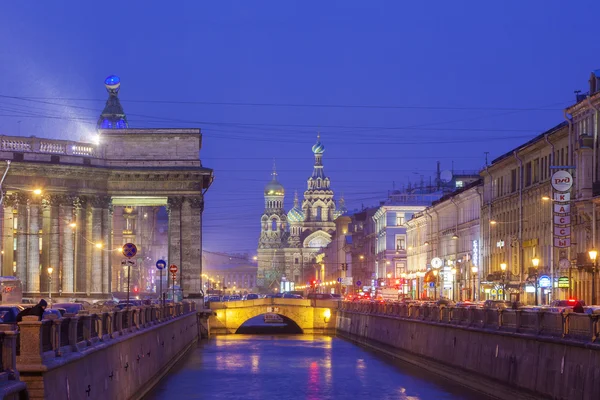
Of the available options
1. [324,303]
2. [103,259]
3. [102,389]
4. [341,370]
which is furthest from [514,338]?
[324,303]

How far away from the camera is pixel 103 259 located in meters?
92.1

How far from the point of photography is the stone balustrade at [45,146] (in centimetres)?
8925

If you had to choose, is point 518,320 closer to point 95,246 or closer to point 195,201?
point 195,201

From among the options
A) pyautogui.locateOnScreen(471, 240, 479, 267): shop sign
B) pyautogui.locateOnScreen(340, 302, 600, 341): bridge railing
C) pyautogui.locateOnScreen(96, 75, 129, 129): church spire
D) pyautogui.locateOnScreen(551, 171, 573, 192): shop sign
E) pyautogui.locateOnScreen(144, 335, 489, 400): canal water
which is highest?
pyautogui.locateOnScreen(96, 75, 129, 129): church spire

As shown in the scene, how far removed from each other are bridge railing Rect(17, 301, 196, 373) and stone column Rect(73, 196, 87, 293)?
43701 mm

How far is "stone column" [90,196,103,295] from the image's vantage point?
9125 centimetres

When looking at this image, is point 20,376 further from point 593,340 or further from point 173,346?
point 173,346

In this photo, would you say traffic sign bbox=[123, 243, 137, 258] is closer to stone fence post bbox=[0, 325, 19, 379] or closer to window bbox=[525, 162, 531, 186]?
stone fence post bbox=[0, 325, 19, 379]

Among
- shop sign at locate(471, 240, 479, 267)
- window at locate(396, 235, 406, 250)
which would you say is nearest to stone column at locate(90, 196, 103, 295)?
shop sign at locate(471, 240, 479, 267)

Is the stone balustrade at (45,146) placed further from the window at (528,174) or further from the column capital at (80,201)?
the window at (528,174)

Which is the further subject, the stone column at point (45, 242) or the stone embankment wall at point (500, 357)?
the stone column at point (45, 242)

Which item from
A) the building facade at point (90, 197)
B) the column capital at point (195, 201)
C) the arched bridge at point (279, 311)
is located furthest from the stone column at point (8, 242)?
the arched bridge at point (279, 311)

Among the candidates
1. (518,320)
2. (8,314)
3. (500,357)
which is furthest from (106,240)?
(8,314)

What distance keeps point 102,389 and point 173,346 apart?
31.6 metres
